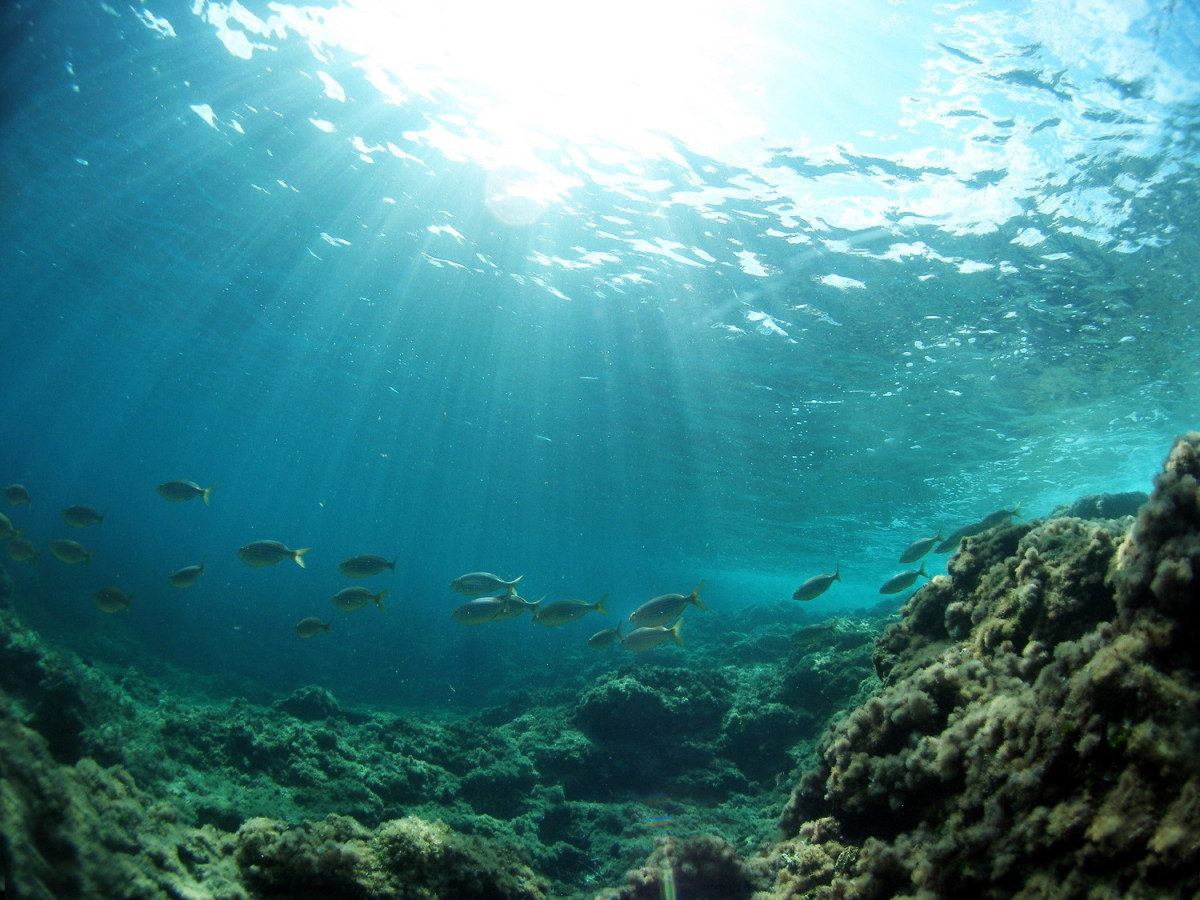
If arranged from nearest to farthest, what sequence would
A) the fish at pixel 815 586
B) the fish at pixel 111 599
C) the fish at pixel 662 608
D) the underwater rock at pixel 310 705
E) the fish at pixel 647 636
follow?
1. the fish at pixel 662 608
2. the fish at pixel 647 636
3. the fish at pixel 111 599
4. the fish at pixel 815 586
5. the underwater rock at pixel 310 705

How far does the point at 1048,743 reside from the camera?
2646 mm

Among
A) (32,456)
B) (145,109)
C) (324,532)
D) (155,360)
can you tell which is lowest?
(145,109)

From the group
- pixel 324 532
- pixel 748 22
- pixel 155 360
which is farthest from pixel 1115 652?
pixel 324 532

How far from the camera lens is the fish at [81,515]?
9836mm

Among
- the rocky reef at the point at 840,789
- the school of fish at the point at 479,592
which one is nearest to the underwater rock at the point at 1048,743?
the rocky reef at the point at 840,789

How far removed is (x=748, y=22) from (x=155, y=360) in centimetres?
4535

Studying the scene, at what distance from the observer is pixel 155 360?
127 ft

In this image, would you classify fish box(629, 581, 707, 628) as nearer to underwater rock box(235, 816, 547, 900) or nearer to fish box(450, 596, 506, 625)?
fish box(450, 596, 506, 625)

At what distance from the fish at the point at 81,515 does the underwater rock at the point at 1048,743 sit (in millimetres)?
12267

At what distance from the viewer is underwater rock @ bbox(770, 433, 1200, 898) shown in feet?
6.98

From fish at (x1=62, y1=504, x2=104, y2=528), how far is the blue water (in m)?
10.4

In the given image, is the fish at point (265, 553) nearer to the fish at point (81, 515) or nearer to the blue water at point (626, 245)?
the fish at point (81, 515)

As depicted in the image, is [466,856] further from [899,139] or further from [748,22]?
[899,139]

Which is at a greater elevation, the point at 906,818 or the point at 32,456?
the point at 32,456
